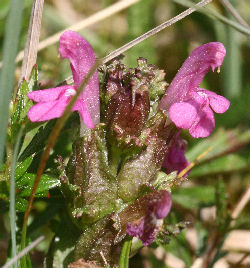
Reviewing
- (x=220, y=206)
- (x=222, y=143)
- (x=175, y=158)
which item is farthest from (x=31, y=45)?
(x=222, y=143)

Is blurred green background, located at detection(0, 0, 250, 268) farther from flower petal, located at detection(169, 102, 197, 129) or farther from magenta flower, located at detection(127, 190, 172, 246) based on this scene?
flower petal, located at detection(169, 102, 197, 129)

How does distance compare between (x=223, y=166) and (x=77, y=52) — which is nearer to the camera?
(x=77, y=52)

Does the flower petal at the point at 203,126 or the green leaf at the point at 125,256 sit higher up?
the flower petal at the point at 203,126

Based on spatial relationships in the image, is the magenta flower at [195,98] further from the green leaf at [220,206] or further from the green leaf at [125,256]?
the green leaf at [220,206]

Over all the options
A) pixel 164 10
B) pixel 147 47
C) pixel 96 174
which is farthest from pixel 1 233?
pixel 164 10

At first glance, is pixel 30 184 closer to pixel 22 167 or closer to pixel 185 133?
pixel 22 167

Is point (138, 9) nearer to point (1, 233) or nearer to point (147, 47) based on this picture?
point (147, 47)

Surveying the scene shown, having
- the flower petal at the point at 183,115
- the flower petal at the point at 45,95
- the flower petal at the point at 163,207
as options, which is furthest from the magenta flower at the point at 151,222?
the flower petal at the point at 45,95
